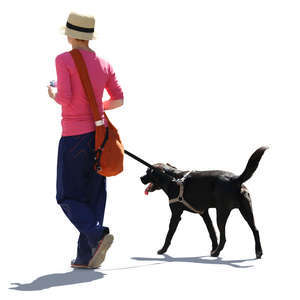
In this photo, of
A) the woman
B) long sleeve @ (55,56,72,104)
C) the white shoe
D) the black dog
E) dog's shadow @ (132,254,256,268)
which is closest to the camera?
long sleeve @ (55,56,72,104)

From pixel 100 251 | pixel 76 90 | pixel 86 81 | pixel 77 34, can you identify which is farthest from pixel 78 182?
pixel 77 34

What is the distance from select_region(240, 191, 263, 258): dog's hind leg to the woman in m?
1.52

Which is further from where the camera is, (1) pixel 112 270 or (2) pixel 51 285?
(1) pixel 112 270

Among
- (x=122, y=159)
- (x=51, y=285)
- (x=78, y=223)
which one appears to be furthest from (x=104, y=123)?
(x=51, y=285)

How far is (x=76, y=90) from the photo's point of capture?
10.1m

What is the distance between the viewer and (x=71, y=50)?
33.3 ft

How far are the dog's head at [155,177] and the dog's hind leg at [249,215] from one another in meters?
0.97

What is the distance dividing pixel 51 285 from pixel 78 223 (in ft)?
2.80

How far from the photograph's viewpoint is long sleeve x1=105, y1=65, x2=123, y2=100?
1041 cm

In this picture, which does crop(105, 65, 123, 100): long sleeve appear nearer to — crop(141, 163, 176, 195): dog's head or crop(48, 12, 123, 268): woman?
crop(48, 12, 123, 268): woman

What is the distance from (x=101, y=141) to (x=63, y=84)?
73 centimetres

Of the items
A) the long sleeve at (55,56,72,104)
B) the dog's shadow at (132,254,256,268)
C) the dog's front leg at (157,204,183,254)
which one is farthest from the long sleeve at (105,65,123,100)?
the dog's shadow at (132,254,256,268)

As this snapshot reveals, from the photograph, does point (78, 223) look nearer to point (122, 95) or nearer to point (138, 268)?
A: point (138, 268)

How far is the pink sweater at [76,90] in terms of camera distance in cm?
1001
